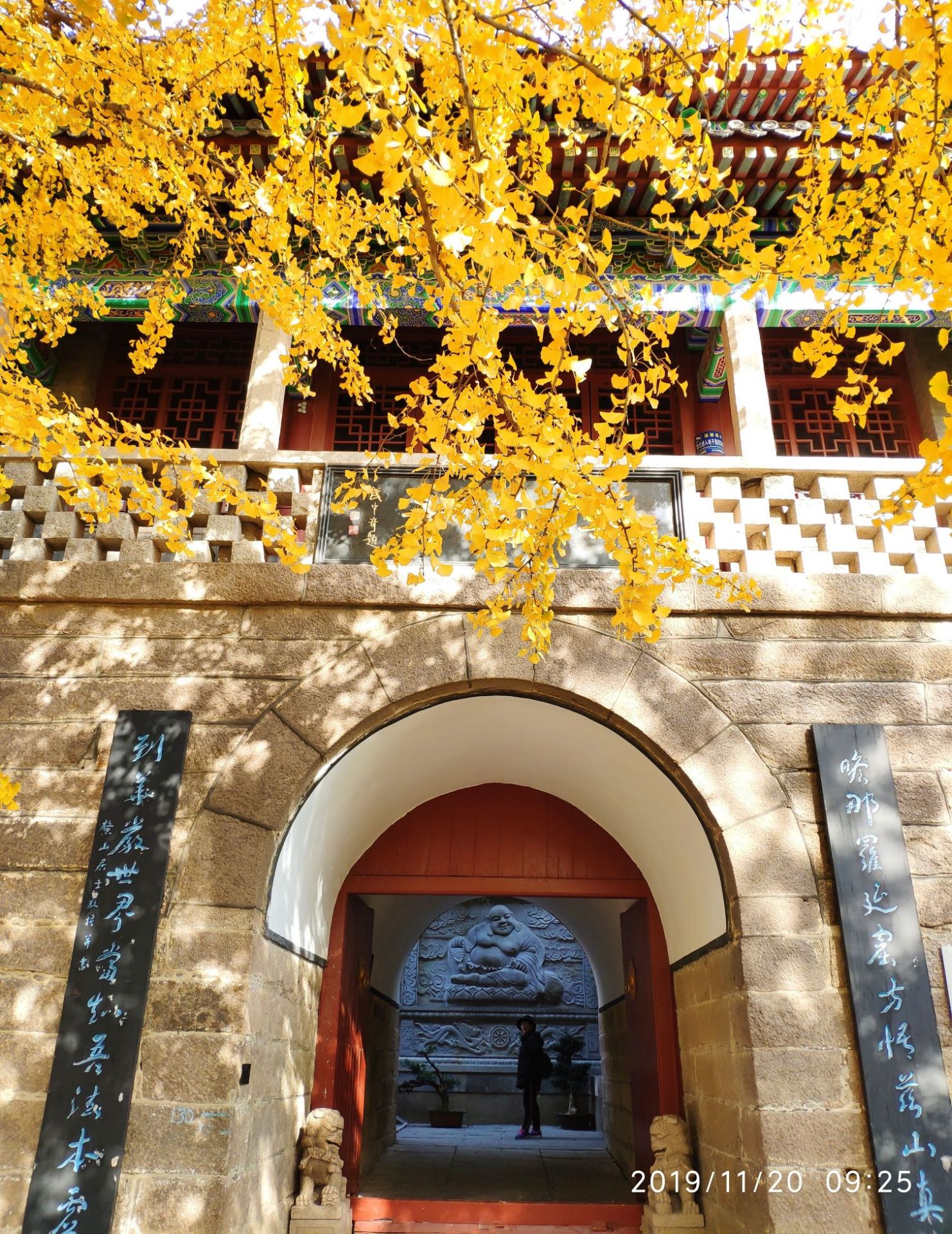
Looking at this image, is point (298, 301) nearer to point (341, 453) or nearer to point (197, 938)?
point (341, 453)

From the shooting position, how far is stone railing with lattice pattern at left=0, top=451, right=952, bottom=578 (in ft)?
15.0

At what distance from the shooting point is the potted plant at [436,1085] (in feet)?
32.0

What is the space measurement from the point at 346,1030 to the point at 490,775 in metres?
1.77

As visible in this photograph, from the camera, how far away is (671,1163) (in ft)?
14.2

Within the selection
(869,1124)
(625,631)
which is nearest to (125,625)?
(625,631)

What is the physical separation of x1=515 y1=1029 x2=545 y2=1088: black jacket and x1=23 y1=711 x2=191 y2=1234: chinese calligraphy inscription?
575 cm

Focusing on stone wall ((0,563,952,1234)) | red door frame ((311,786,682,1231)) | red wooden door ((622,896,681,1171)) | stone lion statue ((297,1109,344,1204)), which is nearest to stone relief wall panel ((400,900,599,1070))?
red wooden door ((622,896,681,1171))

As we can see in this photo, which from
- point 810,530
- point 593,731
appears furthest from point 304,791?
point 810,530

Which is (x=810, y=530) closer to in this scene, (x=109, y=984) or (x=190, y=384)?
(x=109, y=984)

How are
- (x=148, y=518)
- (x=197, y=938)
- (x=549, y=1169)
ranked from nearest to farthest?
1. (x=197, y=938)
2. (x=148, y=518)
3. (x=549, y=1169)

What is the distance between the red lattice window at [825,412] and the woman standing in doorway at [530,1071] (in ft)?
19.7

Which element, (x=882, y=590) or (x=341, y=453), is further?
(x=341, y=453)

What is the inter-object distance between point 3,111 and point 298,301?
1.82 m

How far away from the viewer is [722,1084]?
400 centimetres
